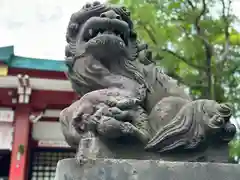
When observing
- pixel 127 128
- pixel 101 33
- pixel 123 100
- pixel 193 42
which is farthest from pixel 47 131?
pixel 127 128

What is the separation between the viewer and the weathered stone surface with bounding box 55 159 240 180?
181 cm

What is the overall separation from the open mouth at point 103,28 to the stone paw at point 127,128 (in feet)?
1.99

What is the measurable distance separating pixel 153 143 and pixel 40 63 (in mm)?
6302

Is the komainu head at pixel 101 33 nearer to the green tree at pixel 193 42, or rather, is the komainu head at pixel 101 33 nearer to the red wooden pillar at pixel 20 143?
the green tree at pixel 193 42

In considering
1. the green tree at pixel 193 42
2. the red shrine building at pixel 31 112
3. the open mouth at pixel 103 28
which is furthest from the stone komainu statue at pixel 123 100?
the red shrine building at pixel 31 112

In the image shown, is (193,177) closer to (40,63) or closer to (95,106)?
(95,106)

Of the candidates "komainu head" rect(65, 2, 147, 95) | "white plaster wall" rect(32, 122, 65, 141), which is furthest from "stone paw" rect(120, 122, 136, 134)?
"white plaster wall" rect(32, 122, 65, 141)

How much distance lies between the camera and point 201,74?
713 cm

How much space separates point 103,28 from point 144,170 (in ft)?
2.94

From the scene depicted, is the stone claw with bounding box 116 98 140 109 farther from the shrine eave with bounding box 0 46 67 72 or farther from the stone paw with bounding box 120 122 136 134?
the shrine eave with bounding box 0 46 67 72

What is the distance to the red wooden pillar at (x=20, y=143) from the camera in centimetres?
806

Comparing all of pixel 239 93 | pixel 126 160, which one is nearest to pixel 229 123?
pixel 126 160

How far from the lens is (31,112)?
8688mm

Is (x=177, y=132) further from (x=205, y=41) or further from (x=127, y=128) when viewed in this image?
(x=205, y=41)
